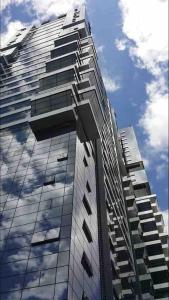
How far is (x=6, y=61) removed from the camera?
4158 inches

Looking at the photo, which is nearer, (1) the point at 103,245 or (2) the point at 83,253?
(2) the point at 83,253

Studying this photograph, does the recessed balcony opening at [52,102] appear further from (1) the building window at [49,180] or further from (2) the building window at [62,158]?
(1) the building window at [49,180]

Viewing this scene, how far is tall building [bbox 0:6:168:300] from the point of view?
3638cm

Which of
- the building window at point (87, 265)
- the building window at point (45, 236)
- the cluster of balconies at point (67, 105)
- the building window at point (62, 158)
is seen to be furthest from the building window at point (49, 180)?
the cluster of balconies at point (67, 105)

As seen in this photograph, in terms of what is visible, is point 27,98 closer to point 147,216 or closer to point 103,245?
point 147,216

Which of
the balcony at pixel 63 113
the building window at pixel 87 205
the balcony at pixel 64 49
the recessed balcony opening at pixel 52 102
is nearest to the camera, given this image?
the building window at pixel 87 205

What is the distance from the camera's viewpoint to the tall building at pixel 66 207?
36.4 m

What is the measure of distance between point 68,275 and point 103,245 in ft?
44.3

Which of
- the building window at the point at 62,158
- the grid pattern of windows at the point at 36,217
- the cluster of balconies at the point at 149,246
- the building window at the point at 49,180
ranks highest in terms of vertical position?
the building window at the point at 62,158

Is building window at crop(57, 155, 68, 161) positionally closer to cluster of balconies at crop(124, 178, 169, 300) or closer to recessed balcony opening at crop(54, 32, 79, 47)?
cluster of balconies at crop(124, 178, 169, 300)

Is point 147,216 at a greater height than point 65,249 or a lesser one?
lesser

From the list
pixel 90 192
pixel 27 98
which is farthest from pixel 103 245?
pixel 27 98

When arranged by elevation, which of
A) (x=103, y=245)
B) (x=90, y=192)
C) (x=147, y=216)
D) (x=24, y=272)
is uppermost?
(x=24, y=272)

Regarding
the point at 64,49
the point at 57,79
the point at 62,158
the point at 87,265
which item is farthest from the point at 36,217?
the point at 64,49
